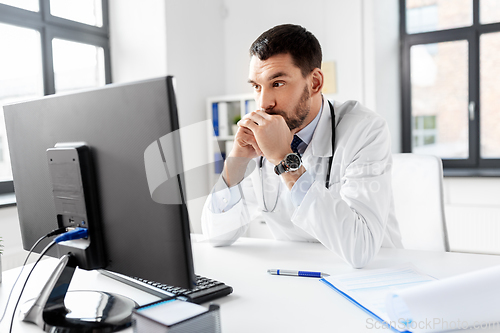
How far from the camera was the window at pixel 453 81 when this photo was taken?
10.6 ft

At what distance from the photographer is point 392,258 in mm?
1146

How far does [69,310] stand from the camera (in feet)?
2.68

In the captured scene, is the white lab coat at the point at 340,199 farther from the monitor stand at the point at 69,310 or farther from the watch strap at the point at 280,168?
the monitor stand at the point at 69,310

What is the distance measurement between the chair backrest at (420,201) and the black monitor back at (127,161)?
1.09 meters

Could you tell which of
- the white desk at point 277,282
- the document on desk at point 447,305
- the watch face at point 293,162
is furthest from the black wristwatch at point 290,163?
the document on desk at point 447,305

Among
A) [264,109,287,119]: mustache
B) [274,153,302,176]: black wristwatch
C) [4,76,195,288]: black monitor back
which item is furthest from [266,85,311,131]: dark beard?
[4,76,195,288]: black monitor back

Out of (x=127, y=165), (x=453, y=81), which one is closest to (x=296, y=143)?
(x=127, y=165)

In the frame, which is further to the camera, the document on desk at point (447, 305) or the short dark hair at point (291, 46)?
the short dark hair at point (291, 46)

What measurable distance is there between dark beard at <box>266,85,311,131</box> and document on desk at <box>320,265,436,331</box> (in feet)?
2.01

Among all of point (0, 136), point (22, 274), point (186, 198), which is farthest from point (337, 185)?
point (0, 136)

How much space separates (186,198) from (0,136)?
245 centimetres

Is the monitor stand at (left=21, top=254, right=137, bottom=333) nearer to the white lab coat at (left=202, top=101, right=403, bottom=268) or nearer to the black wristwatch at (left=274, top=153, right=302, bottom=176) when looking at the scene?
the white lab coat at (left=202, top=101, right=403, bottom=268)

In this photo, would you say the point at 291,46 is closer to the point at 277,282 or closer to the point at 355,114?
the point at 355,114

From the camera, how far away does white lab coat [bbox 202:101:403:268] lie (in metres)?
1.10
